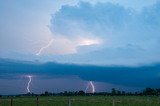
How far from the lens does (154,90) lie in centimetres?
19800
